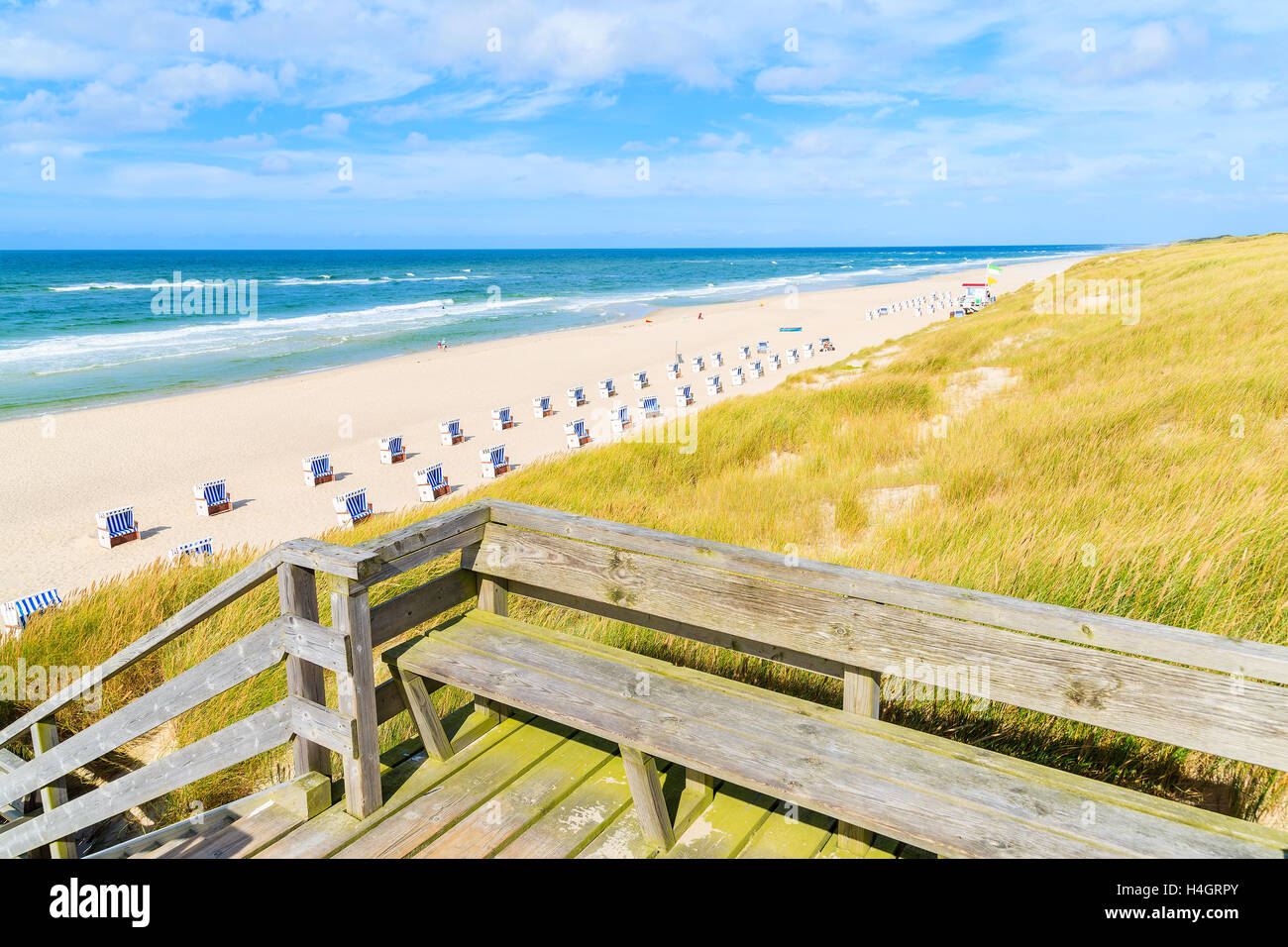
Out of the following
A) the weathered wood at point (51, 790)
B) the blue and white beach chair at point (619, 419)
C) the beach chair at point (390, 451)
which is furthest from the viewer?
the blue and white beach chair at point (619, 419)

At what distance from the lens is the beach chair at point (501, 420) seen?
68.1 feet

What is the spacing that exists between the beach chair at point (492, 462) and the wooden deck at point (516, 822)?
1273cm

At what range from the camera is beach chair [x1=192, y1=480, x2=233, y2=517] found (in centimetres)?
1424

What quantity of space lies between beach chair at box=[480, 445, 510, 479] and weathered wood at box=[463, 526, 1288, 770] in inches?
510

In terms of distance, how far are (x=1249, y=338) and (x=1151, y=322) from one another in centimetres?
276

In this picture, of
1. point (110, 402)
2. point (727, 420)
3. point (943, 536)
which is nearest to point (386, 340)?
point (110, 402)

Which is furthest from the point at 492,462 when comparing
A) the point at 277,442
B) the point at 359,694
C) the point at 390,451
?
the point at 359,694

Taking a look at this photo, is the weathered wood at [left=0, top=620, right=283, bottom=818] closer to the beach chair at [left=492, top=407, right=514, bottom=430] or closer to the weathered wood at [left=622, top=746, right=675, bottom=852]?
the weathered wood at [left=622, top=746, right=675, bottom=852]

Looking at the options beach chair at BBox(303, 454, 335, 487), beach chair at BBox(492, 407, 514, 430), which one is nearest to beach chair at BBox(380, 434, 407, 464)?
beach chair at BBox(303, 454, 335, 487)

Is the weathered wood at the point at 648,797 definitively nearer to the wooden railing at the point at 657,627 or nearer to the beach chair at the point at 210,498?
the wooden railing at the point at 657,627

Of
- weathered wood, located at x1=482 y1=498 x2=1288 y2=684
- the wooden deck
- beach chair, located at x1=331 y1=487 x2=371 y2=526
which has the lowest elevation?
beach chair, located at x1=331 y1=487 x2=371 y2=526

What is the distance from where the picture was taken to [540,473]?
1120 cm

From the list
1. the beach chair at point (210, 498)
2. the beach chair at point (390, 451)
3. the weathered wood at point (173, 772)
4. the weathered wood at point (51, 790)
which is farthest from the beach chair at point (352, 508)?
the weathered wood at point (173, 772)

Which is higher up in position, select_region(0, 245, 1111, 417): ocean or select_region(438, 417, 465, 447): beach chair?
select_region(0, 245, 1111, 417): ocean
